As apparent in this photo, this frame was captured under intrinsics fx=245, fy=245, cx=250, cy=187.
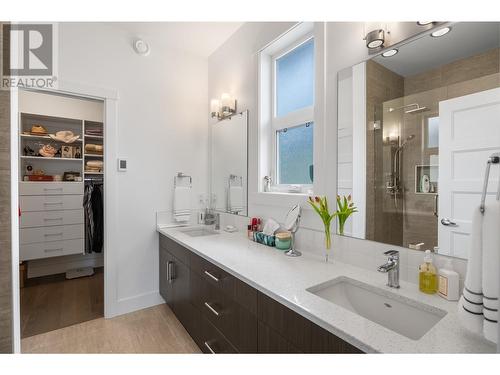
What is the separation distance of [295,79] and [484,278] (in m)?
1.80

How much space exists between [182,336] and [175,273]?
0.50 meters

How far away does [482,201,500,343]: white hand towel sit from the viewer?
0.66m

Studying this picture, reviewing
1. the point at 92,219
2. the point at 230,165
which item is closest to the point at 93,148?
the point at 92,219

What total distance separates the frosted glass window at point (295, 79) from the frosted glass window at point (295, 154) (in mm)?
193

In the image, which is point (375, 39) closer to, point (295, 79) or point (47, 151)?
point (295, 79)

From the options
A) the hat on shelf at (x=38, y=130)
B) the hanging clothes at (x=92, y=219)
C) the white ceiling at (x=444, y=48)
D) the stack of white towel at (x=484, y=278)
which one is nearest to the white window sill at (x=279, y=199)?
the white ceiling at (x=444, y=48)

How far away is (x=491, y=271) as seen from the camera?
26.2 inches

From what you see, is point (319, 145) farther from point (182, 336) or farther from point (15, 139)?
point (182, 336)

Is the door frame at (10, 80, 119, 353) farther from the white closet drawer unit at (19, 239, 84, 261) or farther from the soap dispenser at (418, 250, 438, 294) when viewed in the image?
the soap dispenser at (418, 250, 438, 294)

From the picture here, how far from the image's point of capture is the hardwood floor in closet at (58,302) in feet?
7.23

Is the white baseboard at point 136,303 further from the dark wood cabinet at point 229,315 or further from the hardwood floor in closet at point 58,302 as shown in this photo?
the dark wood cabinet at point 229,315

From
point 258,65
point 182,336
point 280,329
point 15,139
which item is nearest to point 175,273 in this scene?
point 182,336

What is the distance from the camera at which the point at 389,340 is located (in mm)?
749
